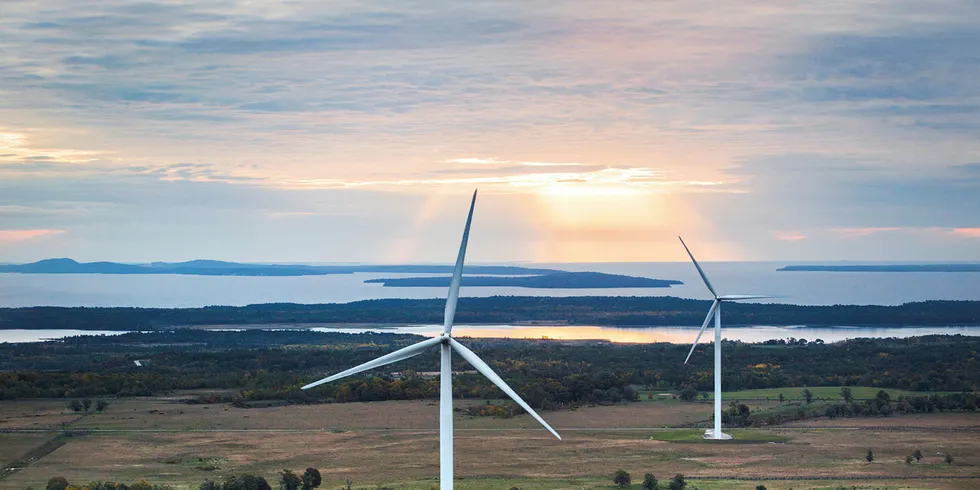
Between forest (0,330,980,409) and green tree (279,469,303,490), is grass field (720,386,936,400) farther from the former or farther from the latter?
green tree (279,469,303,490)

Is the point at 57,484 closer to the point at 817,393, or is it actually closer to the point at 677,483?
the point at 677,483

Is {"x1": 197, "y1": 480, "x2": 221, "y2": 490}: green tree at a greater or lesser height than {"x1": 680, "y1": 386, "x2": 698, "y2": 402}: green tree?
lesser

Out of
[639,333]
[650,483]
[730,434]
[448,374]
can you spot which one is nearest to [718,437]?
[730,434]

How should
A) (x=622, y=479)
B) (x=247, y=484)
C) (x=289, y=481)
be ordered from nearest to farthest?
(x=247, y=484), (x=289, y=481), (x=622, y=479)

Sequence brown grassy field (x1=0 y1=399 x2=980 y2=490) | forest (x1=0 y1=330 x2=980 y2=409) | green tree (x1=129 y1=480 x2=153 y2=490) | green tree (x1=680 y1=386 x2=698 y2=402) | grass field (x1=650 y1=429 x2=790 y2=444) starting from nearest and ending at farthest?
green tree (x1=129 y1=480 x2=153 y2=490)
brown grassy field (x1=0 y1=399 x2=980 y2=490)
grass field (x1=650 y1=429 x2=790 y2=444)
green tree (x1=680 y1=386 x2=698 y2=402)
forest (x1=0 y1=330 x2=980 y2=409)

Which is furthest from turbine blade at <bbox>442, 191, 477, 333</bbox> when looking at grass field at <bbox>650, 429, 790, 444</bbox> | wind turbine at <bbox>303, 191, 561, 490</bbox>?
grass field at <bbox>650, 429, 790, 444</bbox>

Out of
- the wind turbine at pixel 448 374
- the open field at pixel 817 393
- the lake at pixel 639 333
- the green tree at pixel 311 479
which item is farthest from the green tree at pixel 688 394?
the lake at pixel 639 333

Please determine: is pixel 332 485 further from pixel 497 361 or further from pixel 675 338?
pixel 675 338
